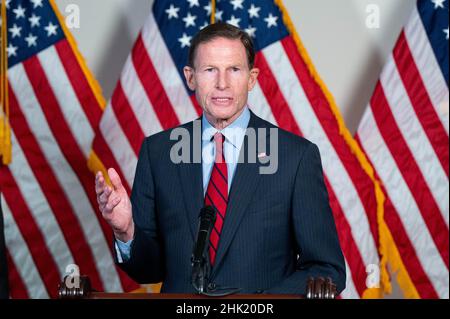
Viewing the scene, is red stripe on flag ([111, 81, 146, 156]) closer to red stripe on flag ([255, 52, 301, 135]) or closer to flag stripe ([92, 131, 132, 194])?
flag stripe ([92, 131, 132, 194])

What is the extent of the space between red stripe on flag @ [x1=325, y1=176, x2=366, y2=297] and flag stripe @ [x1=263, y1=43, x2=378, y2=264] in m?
0.02

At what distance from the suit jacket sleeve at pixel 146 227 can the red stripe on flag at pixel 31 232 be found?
2.00 metres

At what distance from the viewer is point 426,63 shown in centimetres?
402

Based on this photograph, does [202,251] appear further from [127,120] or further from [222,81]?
[127,120]

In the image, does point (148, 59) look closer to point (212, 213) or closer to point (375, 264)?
point (375, 264)

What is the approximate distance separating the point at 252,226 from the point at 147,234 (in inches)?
10.8

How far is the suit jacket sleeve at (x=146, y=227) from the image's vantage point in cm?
220

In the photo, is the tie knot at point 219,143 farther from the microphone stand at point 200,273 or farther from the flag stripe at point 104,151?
the flag stripe at point 104,151

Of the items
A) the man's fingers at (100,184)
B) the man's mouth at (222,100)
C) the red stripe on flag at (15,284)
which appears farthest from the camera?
the red stripe on flag at (15,284)

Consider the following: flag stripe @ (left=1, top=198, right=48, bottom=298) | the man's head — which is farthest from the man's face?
flag stripe @ (left=1, top=198, right=48, bottom=298)

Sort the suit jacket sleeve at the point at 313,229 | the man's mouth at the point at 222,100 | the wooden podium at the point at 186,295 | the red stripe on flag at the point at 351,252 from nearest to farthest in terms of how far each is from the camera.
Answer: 1. the wooden podium at the point at 186,295
2. the suit jacket sleeve at the point at 313,229
3. the man's mouth at the point at 222,100
4. the red stripe on flag at the point at 351,252

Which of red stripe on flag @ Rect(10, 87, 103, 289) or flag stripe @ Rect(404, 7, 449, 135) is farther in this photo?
red stripe on flag @ Rect(10, 87, 103, 289)

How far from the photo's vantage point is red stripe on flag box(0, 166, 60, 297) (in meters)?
4.23

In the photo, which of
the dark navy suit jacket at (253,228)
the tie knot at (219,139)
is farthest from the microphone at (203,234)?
the tie knot at (219,139)
